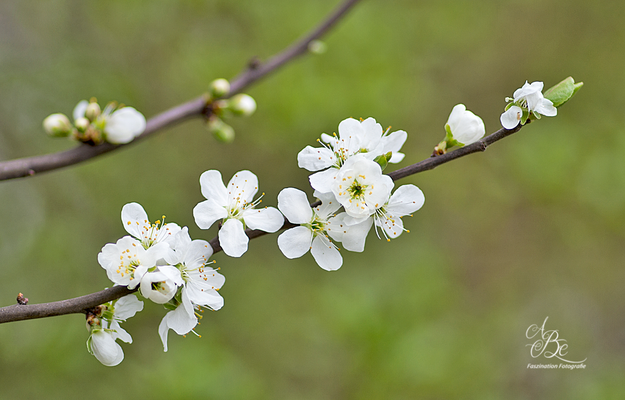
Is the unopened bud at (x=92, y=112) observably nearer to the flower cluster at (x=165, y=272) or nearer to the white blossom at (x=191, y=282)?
the flower cluster at (x=165, y=272)

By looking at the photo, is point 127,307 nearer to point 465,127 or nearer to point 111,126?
point 111,126

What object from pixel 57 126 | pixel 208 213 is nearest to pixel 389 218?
pixel 208 213

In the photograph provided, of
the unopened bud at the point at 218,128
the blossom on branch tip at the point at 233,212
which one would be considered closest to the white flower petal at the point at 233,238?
the blossom on branch tip at the point at 233,212

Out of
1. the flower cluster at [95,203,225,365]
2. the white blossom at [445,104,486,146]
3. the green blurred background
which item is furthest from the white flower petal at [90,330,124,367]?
the green blurred background

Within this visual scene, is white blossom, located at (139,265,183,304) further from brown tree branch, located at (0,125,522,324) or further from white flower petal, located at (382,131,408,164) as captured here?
white flower petal, located at (382,131,408,164)

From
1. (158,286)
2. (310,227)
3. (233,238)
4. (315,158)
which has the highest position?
(315,158)

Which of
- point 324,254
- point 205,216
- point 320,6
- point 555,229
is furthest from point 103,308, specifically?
point 555,229
